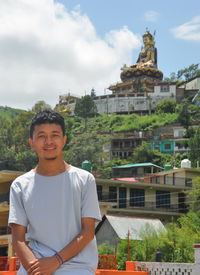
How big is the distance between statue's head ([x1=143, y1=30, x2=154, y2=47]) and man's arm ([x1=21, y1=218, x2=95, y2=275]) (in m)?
88.0

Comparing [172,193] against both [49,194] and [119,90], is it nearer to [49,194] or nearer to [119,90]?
[49,194]

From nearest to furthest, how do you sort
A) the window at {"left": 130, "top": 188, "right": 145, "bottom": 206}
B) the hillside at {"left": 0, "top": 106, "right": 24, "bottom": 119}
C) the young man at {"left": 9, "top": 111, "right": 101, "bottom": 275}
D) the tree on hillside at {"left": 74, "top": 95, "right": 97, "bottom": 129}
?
Answer: the young man at {"left": 9, "top": 111, "right": 101, "bottom": 275}, the window at {"left": 130, "top": 188, "right": 145, "bottom": 206}, the tree on hillside at {"left": 74, "top": 95, "right": 97, "bottom": 129}, the hillside at {"left": 0, "top": 106, "right": 24, "bottom": 119}

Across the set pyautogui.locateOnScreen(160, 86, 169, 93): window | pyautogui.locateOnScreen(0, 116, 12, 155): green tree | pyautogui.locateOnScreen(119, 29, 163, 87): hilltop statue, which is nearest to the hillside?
pyautogui.locateOnScreen(119, 29, 163, 87): hilltop statue

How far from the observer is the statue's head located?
291ft

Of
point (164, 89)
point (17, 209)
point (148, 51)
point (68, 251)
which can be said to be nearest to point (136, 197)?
point (17, 209)

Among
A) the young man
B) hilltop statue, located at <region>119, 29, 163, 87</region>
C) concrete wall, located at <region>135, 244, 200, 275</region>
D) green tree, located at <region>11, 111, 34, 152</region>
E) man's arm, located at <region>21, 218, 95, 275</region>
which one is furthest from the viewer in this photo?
hilltop statue, located at <region>119, 29, 163, 87</region>

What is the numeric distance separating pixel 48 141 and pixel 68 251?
96 centimetres

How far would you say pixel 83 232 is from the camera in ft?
11.5

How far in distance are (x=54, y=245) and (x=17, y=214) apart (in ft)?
1.35

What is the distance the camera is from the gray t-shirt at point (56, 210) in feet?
11.4

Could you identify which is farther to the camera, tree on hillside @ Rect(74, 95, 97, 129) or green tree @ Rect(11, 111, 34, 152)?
tree on hillside @ Rect(74, 95, 97, 129)

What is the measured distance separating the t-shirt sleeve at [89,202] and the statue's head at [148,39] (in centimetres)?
8781

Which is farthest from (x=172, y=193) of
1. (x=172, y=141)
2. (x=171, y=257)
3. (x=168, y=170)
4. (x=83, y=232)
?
(x=83, y=232)

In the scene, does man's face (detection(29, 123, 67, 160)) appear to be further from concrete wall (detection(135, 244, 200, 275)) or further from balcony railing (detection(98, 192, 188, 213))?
balcony railing (detection(98, 192, 188, 213))
